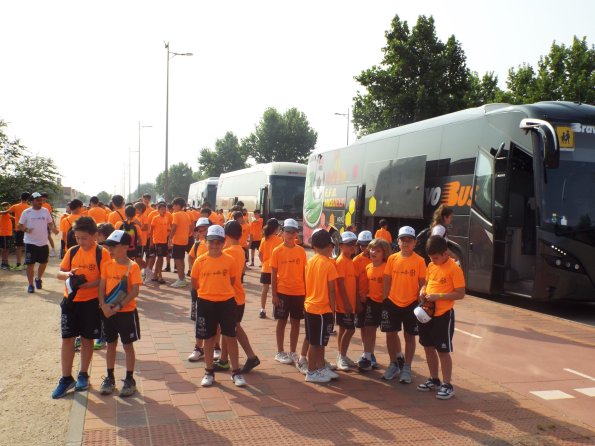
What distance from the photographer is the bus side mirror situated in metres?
9.14

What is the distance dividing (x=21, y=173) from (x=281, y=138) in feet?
130

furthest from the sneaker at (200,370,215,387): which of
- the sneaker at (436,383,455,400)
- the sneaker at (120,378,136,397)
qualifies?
the sneaker at (436,383,455,400)

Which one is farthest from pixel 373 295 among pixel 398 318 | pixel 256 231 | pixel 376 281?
pixel 256 231

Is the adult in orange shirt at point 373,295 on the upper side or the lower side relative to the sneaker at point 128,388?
upper

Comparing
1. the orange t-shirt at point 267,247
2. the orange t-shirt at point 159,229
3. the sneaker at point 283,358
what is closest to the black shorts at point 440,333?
the sneaker at point 283,358

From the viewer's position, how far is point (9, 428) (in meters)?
4.68

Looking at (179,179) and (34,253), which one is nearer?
(34,253)

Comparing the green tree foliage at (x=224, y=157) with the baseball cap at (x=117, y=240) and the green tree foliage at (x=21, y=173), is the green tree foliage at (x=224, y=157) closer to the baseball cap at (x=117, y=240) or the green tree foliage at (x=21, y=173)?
the green tree foliage at (x=21, y=173)

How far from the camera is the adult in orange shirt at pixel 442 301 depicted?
211 inches

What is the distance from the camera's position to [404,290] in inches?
231

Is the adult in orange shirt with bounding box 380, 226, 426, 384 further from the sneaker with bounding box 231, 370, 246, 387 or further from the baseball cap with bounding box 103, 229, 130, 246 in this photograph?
the baseball cap with bounding box 103, 229, 130, 246

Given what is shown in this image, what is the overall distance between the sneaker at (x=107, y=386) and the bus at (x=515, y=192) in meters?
7.22

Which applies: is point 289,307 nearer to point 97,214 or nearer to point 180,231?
point 180,231

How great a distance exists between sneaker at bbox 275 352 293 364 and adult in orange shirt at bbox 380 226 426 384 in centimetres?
124
